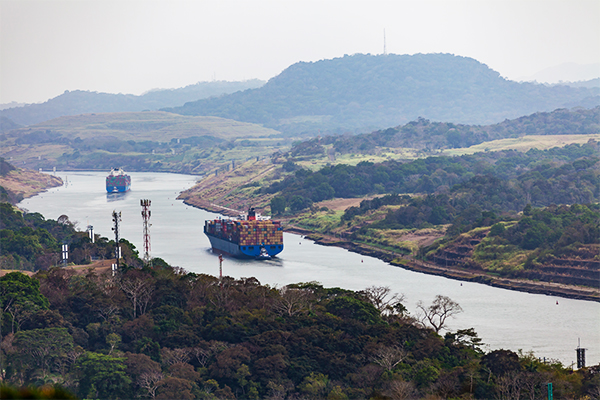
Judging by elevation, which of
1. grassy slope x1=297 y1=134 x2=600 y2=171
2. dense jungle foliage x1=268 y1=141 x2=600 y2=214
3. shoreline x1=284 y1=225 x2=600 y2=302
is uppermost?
grassy slope x1=297 y1=134 x2=600 y2=171

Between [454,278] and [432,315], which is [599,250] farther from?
[432,315]

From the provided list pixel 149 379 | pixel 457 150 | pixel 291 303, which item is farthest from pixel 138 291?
pixel 457 150

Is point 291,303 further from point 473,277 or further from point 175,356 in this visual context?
point 473,277

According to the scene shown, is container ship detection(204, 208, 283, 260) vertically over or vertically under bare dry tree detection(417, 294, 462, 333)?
over

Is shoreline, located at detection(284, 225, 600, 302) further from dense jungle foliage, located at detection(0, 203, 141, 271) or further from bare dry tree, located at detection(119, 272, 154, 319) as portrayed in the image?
bare dry tree, located at detection(119, 272, 154, 319)

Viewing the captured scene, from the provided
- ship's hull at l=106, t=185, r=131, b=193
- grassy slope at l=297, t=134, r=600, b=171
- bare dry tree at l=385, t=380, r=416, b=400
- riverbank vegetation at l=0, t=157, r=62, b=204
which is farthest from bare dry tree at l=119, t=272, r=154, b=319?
ship's hull at l=106, t=185, r=131, b=193

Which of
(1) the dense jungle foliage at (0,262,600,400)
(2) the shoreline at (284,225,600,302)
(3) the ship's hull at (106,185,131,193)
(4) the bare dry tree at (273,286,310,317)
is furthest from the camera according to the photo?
(3) the ship's hull at (106,185,131,193)
